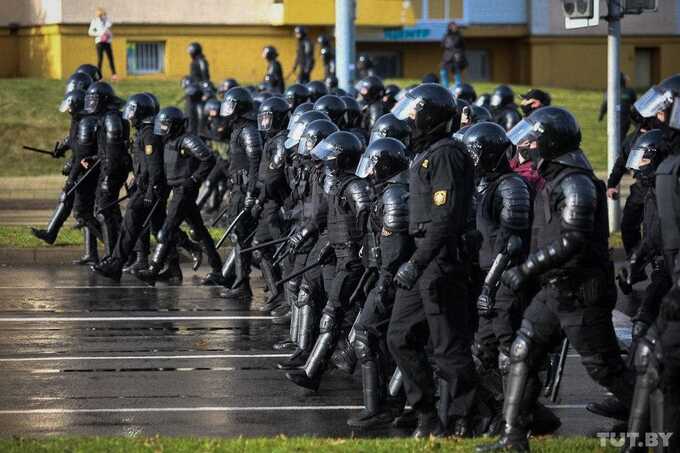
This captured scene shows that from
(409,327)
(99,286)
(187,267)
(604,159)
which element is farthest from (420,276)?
(604,159)

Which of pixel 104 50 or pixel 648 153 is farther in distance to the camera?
pixel 104 50

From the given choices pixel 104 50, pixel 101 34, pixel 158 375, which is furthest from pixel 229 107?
pixel 104 50

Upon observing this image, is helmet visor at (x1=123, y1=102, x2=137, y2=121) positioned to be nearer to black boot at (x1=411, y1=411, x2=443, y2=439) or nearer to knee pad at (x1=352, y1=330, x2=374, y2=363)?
knee pad at (x1=352, y1=330, x2=374, y2=363)

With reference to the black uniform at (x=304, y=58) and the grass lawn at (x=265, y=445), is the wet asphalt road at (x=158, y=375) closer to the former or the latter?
the grass lawn at (x=265, y=445)

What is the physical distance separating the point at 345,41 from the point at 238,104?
→ 6410mm

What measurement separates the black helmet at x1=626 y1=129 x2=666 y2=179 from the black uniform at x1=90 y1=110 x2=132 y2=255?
6698 mm

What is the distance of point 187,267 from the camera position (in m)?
18.6

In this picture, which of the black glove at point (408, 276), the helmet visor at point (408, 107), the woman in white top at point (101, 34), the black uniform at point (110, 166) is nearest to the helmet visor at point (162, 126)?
the black uniform at point (110, 166)

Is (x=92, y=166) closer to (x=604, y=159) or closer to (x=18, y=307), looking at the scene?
(x=18, y=307)

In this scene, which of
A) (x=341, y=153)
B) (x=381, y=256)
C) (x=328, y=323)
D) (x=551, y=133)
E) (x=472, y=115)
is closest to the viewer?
(x=551, y=133)

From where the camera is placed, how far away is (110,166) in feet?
57.0

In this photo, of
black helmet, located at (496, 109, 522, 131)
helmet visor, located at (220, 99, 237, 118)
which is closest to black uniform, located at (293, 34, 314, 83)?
black helmet, located at (496, 109, 522, 131)

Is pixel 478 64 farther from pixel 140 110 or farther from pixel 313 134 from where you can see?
pixel 313 134

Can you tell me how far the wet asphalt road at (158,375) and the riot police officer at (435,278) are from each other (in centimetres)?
48
